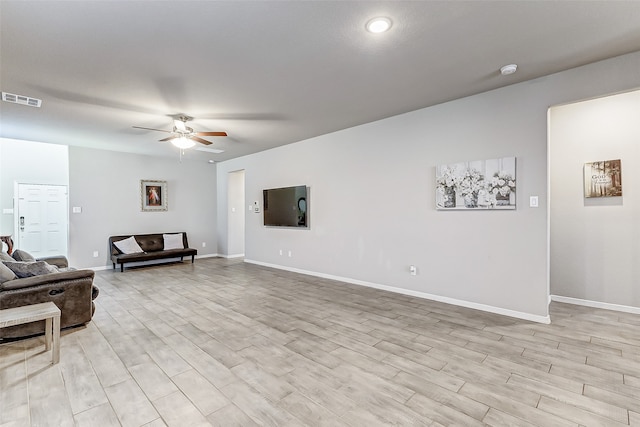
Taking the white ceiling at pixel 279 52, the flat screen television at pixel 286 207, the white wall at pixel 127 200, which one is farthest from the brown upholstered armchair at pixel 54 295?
the white wall at pixel 127 200

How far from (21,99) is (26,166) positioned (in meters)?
3.66

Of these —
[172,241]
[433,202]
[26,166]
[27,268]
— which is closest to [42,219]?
[26,166]

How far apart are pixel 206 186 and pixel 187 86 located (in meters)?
5.48

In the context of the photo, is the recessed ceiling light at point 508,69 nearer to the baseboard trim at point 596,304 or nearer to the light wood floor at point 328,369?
the light wood floor at point 328,369

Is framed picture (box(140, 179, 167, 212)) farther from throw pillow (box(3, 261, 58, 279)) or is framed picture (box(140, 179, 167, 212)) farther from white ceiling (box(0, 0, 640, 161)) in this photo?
throw pillow (box(3, 261, 58, 279))

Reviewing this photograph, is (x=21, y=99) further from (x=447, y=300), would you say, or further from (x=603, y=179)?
(x=603, y=179)

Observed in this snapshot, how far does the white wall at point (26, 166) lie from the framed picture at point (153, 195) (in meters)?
1.48

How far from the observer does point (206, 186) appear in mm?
8477

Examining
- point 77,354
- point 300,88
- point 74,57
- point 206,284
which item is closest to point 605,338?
point 300,88

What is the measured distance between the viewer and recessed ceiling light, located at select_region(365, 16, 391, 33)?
7.26ft

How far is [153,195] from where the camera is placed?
7441mm

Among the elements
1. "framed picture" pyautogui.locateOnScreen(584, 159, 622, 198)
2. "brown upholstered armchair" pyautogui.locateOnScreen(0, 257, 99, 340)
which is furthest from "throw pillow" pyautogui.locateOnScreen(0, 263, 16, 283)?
"framed picture" pyautogui.locateOnScreen(584, 159, 622, 198)

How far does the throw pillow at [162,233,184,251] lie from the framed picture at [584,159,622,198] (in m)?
8.21

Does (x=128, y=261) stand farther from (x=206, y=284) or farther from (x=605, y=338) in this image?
(x=605, y=338)
